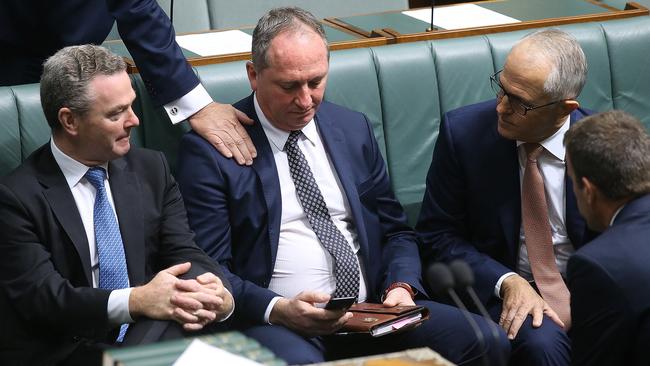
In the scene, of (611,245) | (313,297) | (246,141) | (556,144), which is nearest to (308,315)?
(313,297)

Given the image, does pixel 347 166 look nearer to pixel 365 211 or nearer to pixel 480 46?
pixel 365 211

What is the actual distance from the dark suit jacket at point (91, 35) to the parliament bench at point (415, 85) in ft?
0.41

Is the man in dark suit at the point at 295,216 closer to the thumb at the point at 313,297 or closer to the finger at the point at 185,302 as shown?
the thumb at the point at 313,297

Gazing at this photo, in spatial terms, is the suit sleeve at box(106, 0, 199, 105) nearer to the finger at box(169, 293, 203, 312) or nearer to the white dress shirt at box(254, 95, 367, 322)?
the white dress shirt at box(254, 95, 367, 322)

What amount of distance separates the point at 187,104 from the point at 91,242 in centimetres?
54

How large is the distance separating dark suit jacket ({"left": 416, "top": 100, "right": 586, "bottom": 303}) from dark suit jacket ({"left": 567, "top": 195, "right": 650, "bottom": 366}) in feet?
2.31

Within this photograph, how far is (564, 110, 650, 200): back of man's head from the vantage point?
235cm

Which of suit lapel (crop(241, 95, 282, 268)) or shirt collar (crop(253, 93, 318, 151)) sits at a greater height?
shirt collar (crop(253, 93, 318, 151))

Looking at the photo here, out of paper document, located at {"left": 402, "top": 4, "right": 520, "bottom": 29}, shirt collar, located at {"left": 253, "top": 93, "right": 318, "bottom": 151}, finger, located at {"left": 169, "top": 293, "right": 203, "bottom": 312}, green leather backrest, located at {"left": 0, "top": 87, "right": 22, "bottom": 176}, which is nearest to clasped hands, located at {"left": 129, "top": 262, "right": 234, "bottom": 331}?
finger, located at {"left": 169, "top": 293, "right": 203, "bottom": 312}

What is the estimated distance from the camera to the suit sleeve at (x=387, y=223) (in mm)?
3045

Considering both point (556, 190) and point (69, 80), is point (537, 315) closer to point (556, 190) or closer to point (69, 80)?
point (556, 190)

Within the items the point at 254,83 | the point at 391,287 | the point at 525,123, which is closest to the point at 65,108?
the point at 254,83

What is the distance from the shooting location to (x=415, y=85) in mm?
3451

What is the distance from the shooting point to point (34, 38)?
126 inches
